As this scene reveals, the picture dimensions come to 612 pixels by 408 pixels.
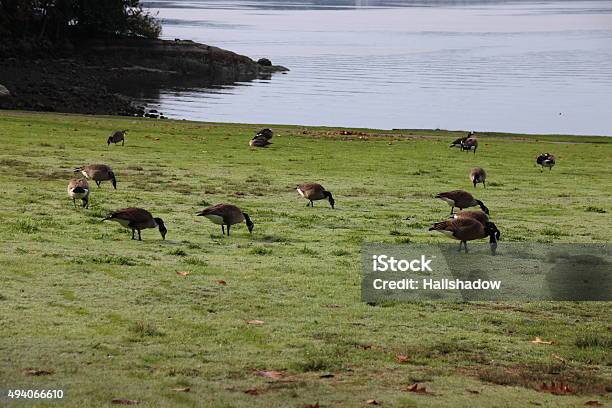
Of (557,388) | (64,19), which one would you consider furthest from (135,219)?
(64,19)

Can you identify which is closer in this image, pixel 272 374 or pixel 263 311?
pixel 272 374

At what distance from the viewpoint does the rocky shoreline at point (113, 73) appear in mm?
87125

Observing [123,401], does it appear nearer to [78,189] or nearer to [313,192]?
[78,189]

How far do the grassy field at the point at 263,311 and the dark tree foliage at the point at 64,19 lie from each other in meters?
79.1

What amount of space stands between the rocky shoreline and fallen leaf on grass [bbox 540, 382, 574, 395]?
235ft

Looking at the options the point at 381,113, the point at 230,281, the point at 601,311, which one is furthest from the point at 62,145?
the point at 381,113

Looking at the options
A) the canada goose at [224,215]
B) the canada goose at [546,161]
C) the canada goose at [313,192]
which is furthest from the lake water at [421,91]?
the canada goose at [224,215]

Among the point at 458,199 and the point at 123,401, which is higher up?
the point at 458,199

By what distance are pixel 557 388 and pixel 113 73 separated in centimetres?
10437

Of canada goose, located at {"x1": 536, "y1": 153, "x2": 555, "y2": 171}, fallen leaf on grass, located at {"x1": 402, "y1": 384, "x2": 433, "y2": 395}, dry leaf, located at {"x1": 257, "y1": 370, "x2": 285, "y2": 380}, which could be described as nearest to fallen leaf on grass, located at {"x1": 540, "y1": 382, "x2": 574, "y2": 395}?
fallen leaf on grass, located at {"x1": 402, "y1": 384, "x2": 433, "y2": 395}

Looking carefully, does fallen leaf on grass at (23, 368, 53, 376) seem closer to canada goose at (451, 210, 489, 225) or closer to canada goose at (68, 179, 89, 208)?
canada goose at (451, 210, 489, 225)

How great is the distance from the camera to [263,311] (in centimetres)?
1669

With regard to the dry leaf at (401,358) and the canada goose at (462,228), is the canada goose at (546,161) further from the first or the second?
the dry leaf at (401,358)

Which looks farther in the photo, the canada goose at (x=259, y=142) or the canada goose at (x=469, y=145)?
the canada goose at (x=469, y=145)
